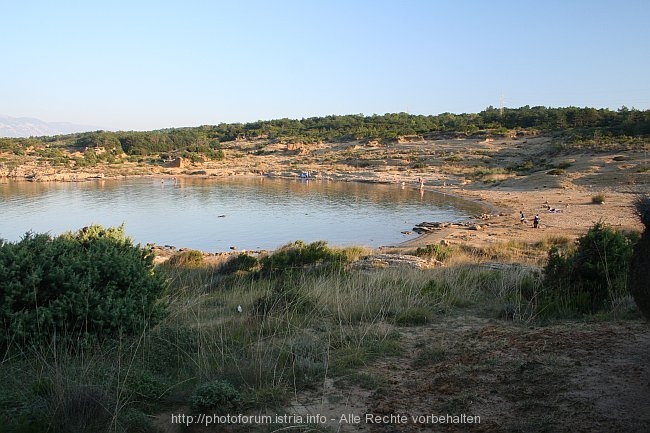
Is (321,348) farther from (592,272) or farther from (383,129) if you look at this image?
(383,129)

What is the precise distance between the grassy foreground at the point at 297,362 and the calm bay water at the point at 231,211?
20.4 m

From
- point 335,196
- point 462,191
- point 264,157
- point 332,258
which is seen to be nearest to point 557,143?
point 462,191

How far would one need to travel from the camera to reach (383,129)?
97625 mm

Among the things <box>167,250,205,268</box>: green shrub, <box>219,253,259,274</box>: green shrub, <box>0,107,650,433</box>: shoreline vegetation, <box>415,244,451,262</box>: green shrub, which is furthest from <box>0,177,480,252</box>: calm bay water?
<box>0,107,650,433</box>: shoreline vegetation

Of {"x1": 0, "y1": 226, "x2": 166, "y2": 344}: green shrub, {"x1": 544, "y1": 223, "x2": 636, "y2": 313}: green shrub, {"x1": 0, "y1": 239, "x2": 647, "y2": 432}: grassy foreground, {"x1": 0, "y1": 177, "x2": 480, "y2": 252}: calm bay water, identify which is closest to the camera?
{"x1": 0, "y1": 239, "x2": 647, "y2": 432}: grassy foreground

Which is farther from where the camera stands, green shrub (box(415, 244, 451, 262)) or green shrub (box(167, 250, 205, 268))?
green shrub (box(167, 250, 205, 268))

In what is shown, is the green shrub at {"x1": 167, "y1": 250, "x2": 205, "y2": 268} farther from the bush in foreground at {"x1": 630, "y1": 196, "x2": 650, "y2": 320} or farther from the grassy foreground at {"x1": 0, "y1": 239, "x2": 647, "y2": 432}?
the bush in foreground at {"x1": 630, "y1": 196, "x2": 650, "y2": 320}

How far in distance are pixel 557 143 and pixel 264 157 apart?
1829 inches

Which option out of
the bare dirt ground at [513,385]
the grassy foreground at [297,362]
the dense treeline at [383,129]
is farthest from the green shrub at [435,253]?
the dense treeline at [383,129]

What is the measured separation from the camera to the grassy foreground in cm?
411

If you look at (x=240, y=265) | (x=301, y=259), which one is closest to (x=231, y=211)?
(x=240, y=265)

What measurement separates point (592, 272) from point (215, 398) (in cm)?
630

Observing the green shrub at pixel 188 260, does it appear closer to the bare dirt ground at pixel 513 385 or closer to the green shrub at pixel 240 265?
the green shrub at pixel 240 265

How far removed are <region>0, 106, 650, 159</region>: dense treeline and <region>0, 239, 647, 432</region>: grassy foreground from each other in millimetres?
56927
